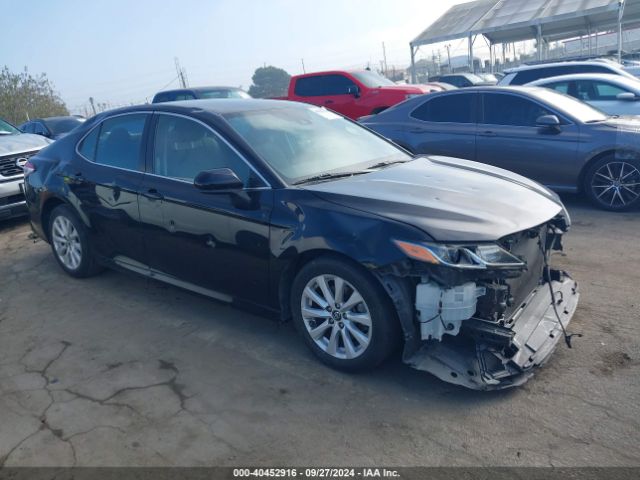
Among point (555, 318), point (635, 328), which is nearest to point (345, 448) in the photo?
point (555, 318)

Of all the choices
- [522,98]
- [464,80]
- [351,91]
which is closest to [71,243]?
[522,98]

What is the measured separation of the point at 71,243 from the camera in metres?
5.53

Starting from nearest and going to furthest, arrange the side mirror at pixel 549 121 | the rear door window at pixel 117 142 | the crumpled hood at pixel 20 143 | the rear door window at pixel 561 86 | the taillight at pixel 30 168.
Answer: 1. the rear door window at pixel 117 142
2. the taillight at pixel 30 168
3. the side mirror at pixel 549 121
4. the crumpled hood at pixel 20 143
5. the rear door window at pixel 561 86

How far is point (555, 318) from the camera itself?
3727 millimetres

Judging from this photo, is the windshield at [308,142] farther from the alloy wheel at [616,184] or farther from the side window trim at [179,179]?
the alloy wheel at [616,184]

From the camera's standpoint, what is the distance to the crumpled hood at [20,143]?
8.23 meters

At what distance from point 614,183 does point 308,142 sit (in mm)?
4401

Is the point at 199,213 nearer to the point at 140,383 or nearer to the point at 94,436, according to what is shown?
the point at 140,383

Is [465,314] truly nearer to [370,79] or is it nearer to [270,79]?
[370,79]

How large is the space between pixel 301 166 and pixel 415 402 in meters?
1.81

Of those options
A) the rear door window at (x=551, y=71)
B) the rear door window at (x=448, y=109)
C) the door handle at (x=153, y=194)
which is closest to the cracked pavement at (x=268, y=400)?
the door handle at (x=153, y=194)

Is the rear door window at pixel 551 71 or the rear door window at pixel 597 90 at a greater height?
the rear door window at pixel 551 71

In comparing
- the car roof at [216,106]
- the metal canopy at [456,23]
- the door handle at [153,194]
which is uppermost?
the metal canopy at [456,23]

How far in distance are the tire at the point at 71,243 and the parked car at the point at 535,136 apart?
4696 millimetres
